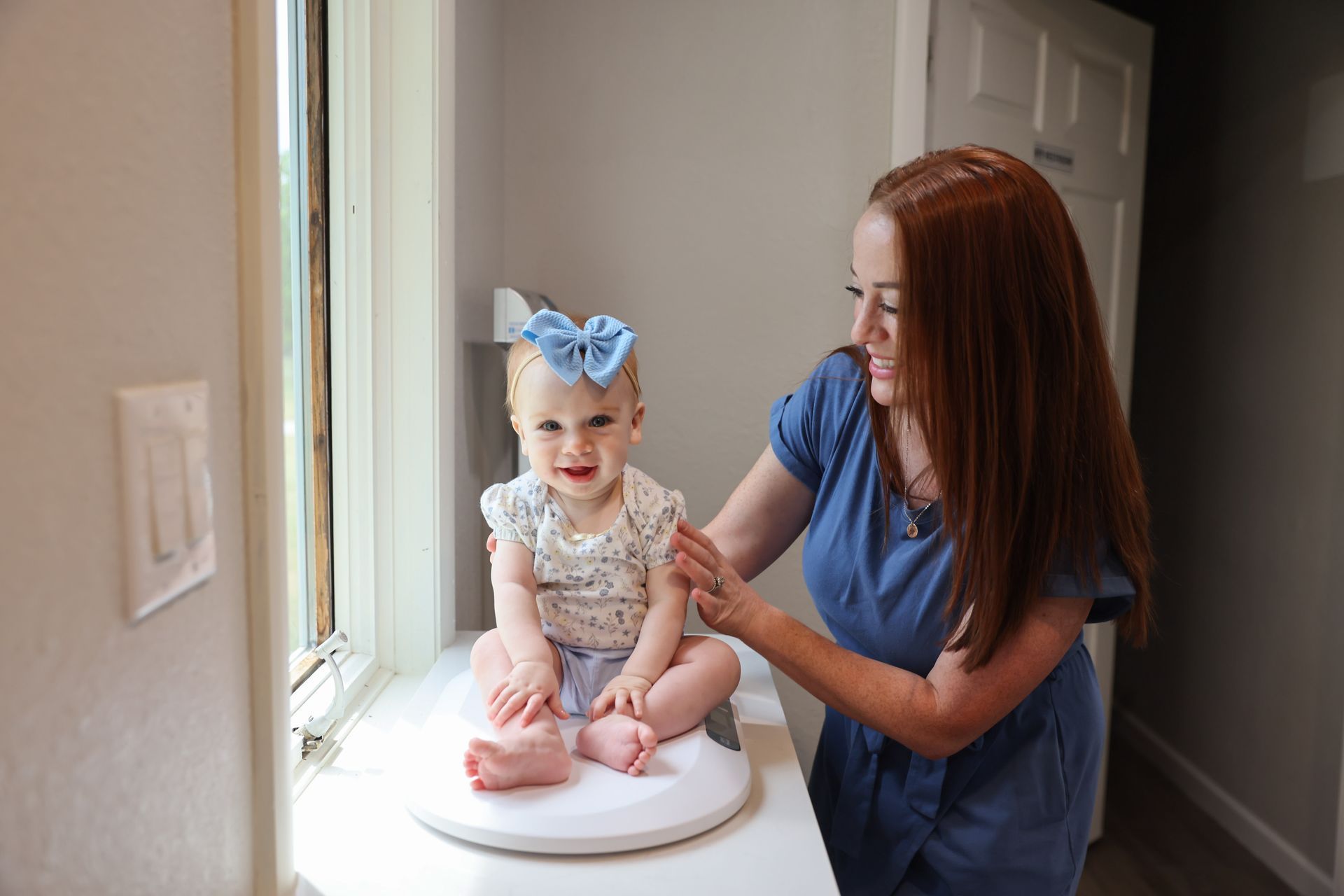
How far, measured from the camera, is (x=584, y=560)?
1.12 meters

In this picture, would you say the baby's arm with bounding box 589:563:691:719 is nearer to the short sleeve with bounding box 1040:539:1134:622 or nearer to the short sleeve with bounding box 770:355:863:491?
the short sleeve with bounding box 770:355:863:491

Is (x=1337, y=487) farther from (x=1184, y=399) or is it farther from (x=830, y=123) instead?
(x=830, y=123)

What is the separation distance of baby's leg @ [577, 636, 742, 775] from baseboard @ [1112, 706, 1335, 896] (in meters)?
2.01

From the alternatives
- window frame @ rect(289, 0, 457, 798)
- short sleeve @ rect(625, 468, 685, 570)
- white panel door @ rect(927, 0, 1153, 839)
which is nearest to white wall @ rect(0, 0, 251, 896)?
short sleeve @ rect(625, 468, 685, 570)

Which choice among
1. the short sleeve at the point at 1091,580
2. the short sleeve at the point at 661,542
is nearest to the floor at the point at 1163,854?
the short sleeve at the point at 1091,580

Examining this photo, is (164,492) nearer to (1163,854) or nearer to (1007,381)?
(1007,381)

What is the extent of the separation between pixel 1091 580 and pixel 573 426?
650 mm

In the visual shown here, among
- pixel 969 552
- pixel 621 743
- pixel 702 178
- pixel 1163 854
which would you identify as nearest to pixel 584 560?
pixel 621 743

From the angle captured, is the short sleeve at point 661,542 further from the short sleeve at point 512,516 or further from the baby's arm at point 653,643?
the short sleeve at point 512,516

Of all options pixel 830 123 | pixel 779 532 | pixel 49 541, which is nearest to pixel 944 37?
pixel 830 123

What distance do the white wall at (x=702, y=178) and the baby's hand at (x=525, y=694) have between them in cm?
106

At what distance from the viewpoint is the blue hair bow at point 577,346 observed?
1.03 meters

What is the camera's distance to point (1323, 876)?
7.30 ft

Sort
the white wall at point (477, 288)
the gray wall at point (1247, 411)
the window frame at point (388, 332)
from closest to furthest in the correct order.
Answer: the window frame at point (388, 332) < the white wall at point (477, 288) < the gray wall at point (1247, 411)
